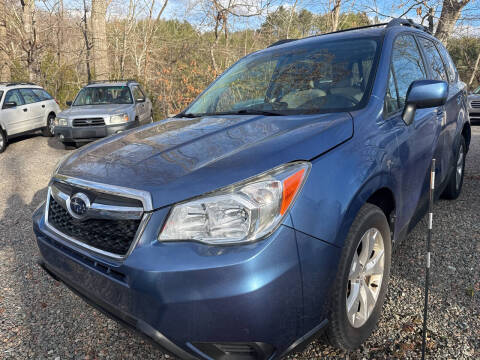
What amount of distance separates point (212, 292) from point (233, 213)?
33cm

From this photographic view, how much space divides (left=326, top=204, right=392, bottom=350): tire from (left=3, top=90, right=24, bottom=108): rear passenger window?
11.0 meters

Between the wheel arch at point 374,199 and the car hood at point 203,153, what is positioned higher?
the car hood at point 203,153

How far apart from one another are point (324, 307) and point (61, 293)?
87.3 inches

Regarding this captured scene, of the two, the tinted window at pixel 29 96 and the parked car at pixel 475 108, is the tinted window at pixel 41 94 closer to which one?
the tinted window at pixel 29 96

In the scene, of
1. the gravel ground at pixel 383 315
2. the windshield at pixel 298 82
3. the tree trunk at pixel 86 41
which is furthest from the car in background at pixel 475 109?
the tree trunk at pixel 86 41

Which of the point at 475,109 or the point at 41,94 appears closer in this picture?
the point at 41,94

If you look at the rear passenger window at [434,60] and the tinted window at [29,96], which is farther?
the tinted window at [29,96]

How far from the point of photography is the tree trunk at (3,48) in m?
14.6

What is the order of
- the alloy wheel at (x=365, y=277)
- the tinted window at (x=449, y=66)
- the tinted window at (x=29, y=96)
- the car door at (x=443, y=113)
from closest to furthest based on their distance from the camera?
1. the alloy wheel at (x=365, y=277)
2. the car door at (x=443, y=113)
3. the tinted window at (x=449, y=66)
4. the tinted window at (x=29, y=96)

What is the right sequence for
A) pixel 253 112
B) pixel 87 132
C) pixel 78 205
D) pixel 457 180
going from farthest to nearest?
pixel 87 132 → pixel 457 180 → pixel 253 112 → pixel 78 205

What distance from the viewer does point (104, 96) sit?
1002 cm

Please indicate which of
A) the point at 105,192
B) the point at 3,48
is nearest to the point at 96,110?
the point at 105,192

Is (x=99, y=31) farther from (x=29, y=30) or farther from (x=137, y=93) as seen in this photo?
(x=137, y=93)

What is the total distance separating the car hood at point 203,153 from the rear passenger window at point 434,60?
1836 mm
